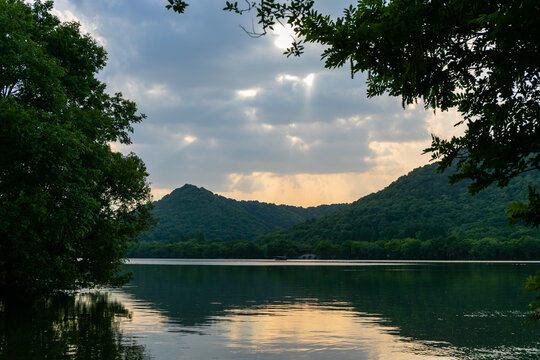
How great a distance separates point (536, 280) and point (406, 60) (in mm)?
4232

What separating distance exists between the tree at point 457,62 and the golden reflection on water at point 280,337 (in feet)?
47.2

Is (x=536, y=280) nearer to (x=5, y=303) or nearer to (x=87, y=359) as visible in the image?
(x=87, y=359)

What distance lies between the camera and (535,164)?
27.5 feet

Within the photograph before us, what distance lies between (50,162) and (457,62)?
23093mm

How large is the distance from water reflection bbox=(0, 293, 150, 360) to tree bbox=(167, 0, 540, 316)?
1588 centimetres

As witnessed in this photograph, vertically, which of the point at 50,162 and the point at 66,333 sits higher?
the point at 50,162

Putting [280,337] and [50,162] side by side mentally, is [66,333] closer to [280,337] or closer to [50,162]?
[50,162]

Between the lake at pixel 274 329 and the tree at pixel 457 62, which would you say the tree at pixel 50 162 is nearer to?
the lake at pixel 274 329

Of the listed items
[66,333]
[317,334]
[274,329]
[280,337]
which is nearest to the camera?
[66,333]

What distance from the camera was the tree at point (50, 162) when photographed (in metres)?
26.8

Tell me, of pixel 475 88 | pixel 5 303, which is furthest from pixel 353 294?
pixel 475 88

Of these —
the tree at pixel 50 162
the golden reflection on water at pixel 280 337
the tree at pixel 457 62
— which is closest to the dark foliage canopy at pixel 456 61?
the tree at pixel 457 62

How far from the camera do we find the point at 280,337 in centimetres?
2683

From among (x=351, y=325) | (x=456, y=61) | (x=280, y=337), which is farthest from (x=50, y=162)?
(x=456, y=61)
